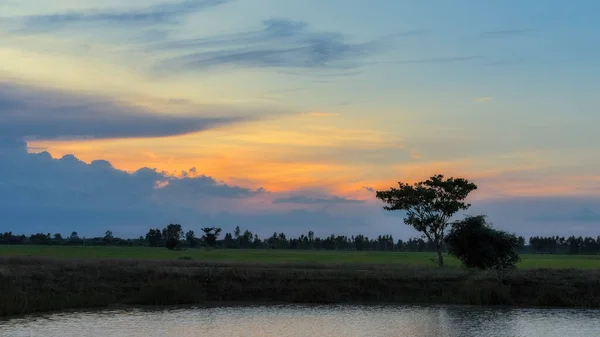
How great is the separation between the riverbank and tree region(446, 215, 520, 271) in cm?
243

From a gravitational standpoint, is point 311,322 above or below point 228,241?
below

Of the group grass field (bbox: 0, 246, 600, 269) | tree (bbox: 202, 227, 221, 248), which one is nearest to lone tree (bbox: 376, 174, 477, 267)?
grass field (bbox: 0, 246, 600, 269)

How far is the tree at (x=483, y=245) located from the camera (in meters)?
46.9

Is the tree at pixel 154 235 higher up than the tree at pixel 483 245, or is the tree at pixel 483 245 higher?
the tree at pixel 154 235

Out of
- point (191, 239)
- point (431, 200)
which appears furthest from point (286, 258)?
Answer: point (191, 239)

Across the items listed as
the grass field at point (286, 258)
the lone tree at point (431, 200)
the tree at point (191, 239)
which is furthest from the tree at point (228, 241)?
the lone tree at point (431, 200)

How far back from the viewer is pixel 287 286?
4219cm

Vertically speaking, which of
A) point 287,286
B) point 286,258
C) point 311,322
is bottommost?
point 311,322

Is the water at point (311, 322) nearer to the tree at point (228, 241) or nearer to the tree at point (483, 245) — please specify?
the tree at point (483, 245)

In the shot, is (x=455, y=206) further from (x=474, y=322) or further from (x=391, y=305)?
(x=474, y=322)

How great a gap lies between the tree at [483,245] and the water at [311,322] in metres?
9.12

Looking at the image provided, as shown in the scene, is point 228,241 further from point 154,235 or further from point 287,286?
point 287,286

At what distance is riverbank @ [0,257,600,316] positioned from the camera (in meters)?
38.7

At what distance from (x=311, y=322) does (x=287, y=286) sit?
1068 centimetres
